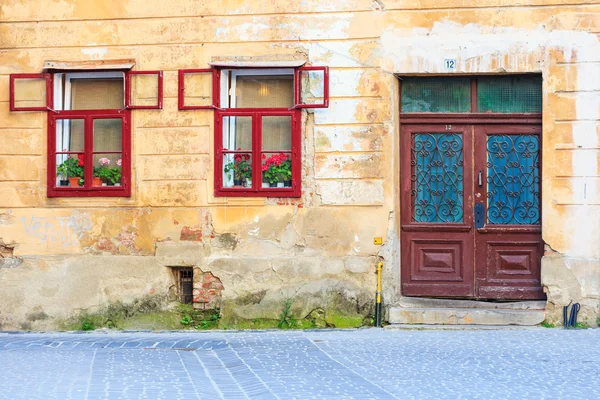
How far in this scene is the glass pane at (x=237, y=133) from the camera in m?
12.8

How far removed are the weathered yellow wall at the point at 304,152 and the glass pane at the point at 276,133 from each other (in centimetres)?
25

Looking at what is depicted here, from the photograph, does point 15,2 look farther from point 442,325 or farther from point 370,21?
point 442,325

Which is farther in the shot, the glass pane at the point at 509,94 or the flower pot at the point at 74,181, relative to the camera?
the flower pot at the point at 74,181

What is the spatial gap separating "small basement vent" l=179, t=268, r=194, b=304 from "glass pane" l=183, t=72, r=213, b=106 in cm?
207

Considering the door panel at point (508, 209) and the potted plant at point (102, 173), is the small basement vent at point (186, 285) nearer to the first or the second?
the potted plant at point (102, 173)

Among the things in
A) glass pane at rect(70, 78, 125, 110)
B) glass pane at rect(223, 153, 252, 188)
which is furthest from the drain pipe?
glass pane at rect(70, 78, 125, 110)

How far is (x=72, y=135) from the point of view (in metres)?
13.1

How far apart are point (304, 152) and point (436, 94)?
1.77m

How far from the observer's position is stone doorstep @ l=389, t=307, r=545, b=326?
1211 cm

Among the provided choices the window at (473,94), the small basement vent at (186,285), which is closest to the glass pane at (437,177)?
the window at (473,94)

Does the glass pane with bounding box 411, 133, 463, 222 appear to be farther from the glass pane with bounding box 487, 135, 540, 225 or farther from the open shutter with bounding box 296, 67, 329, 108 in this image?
the open shutter with bounding box 296, 67, 329, 108

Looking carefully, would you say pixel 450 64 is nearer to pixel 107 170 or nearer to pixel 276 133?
pixel 276 133

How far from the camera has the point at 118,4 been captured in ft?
42.2

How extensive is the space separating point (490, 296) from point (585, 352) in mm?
2228
